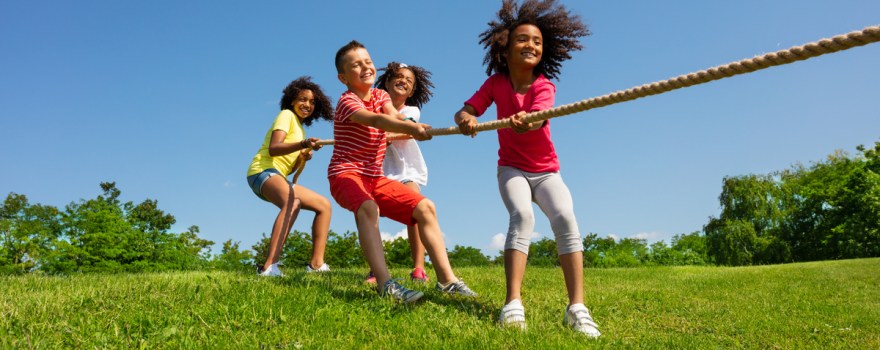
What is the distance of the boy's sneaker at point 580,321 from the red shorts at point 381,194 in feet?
5.26

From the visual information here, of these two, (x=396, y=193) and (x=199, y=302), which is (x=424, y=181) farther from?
(x=199, y=302)

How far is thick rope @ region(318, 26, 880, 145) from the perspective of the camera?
2.87 m

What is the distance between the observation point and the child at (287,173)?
7398 millimetres

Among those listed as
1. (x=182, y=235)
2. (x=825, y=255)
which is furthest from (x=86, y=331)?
(x=825, y=255)

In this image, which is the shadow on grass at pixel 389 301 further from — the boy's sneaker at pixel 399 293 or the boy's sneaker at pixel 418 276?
the boy's sneaker at pixel 418 276

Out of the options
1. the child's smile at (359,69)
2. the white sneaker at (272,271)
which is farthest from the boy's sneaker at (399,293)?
the white sneaker at (272,271)

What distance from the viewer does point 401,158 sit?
6883 millimetres

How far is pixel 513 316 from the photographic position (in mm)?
4547

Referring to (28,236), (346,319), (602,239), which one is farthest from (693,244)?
(346,319)

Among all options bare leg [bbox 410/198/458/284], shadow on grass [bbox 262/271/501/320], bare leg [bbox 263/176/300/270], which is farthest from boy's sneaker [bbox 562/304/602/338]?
bare leg [bbox 263/176/300/270]

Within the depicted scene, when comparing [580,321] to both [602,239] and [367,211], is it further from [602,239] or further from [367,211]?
[602,239]

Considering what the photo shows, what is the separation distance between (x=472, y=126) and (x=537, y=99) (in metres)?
0.64

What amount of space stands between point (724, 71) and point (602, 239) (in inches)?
1013

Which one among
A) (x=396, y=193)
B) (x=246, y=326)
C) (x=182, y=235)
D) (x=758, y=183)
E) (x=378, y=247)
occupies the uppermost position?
(x=758, y=183)
